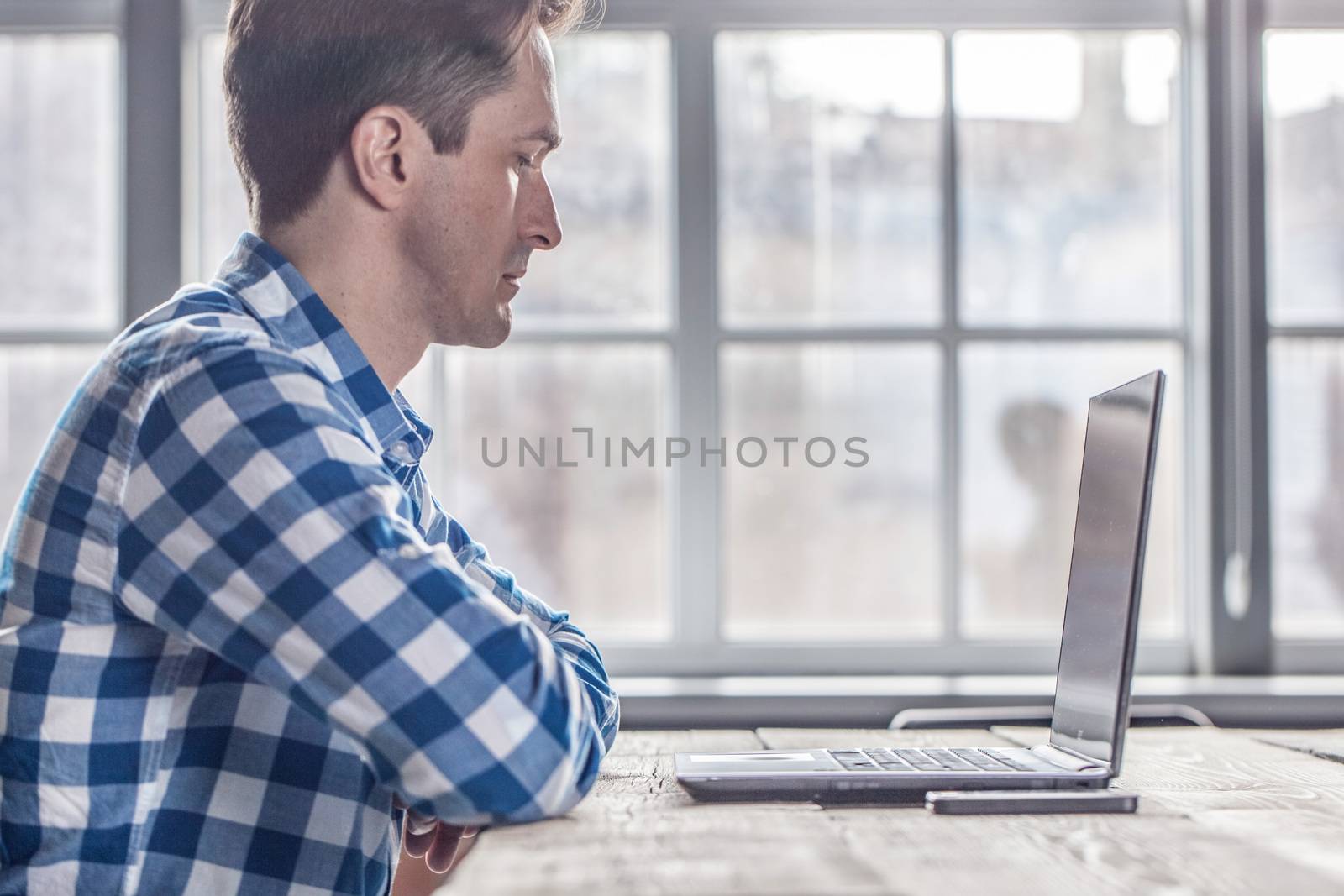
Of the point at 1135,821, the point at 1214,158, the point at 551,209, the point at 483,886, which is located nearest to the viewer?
the point at 483,886

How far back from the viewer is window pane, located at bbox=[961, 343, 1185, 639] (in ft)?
8.13

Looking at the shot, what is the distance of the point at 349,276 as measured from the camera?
1.10m

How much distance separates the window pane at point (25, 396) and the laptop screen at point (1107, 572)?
214cm

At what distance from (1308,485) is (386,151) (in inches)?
85.7

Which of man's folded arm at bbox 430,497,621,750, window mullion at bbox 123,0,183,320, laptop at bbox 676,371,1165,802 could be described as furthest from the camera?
window mullion at bbox 123,0,183,320

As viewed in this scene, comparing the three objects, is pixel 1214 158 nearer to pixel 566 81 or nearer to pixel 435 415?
pixel 566 81

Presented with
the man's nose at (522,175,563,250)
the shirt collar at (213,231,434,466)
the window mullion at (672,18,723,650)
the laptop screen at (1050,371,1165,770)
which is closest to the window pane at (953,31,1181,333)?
the window mullion at (672,18,723,650)

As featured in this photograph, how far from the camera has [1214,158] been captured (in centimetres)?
243

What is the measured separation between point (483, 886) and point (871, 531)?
75.3 inches

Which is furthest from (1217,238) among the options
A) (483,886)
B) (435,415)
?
(483,886)

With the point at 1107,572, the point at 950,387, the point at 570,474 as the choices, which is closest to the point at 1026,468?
the point at 950,387

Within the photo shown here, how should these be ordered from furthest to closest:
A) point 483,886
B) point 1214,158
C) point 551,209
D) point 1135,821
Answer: point 1214,158 < point 551,209 < point 1135,821 < point 483,886

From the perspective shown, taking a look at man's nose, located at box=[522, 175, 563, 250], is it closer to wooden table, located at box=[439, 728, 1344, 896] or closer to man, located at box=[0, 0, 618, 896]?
man, located at box=[0, 0, 618, 896]

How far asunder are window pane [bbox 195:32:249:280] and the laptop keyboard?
6.37 feet
